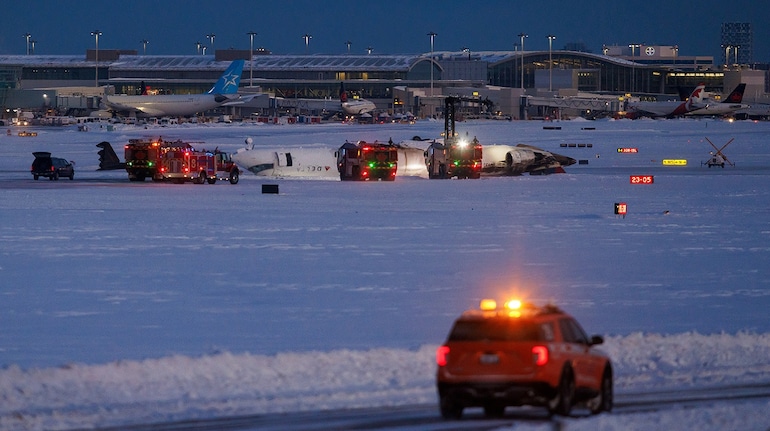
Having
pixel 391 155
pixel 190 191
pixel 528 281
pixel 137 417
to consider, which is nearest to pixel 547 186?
pixel 391 155

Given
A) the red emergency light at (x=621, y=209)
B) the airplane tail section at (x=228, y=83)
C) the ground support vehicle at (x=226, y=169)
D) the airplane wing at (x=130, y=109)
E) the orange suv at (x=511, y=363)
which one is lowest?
the orange suv at (x=511, y=363)

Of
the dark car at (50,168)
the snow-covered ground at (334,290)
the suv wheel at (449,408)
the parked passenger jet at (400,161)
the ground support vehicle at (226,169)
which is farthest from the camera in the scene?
the parked passenger jet at (400,161)

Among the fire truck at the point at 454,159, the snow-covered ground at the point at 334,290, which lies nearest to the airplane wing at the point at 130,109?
the fire truck at the point at 454,159

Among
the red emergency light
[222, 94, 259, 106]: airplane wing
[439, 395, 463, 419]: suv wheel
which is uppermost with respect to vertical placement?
[222, 94, 259, 106]: airplane wing

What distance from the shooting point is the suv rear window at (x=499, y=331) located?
14.2 metres

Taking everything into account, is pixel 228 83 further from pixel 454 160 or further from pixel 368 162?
pixel 368 162

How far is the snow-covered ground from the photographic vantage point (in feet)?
55.0

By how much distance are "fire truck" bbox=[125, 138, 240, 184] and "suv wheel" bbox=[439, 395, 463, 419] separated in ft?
182

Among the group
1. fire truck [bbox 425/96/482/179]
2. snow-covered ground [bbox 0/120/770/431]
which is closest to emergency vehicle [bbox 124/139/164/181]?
snow-covered ground [bbox 0/120/770/431]

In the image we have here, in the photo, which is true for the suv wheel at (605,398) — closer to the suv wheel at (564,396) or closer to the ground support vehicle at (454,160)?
the suv wheel at (564,396)

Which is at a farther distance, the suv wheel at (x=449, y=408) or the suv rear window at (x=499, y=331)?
the suv wheel at (x=449, y=408)

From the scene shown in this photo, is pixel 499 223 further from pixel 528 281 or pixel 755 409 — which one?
→ pixel 755 409

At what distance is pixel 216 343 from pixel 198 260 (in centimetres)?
1208

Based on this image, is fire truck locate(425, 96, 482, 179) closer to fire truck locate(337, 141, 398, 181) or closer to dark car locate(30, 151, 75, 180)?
fire truck locate(337, 141, 398, 181)
